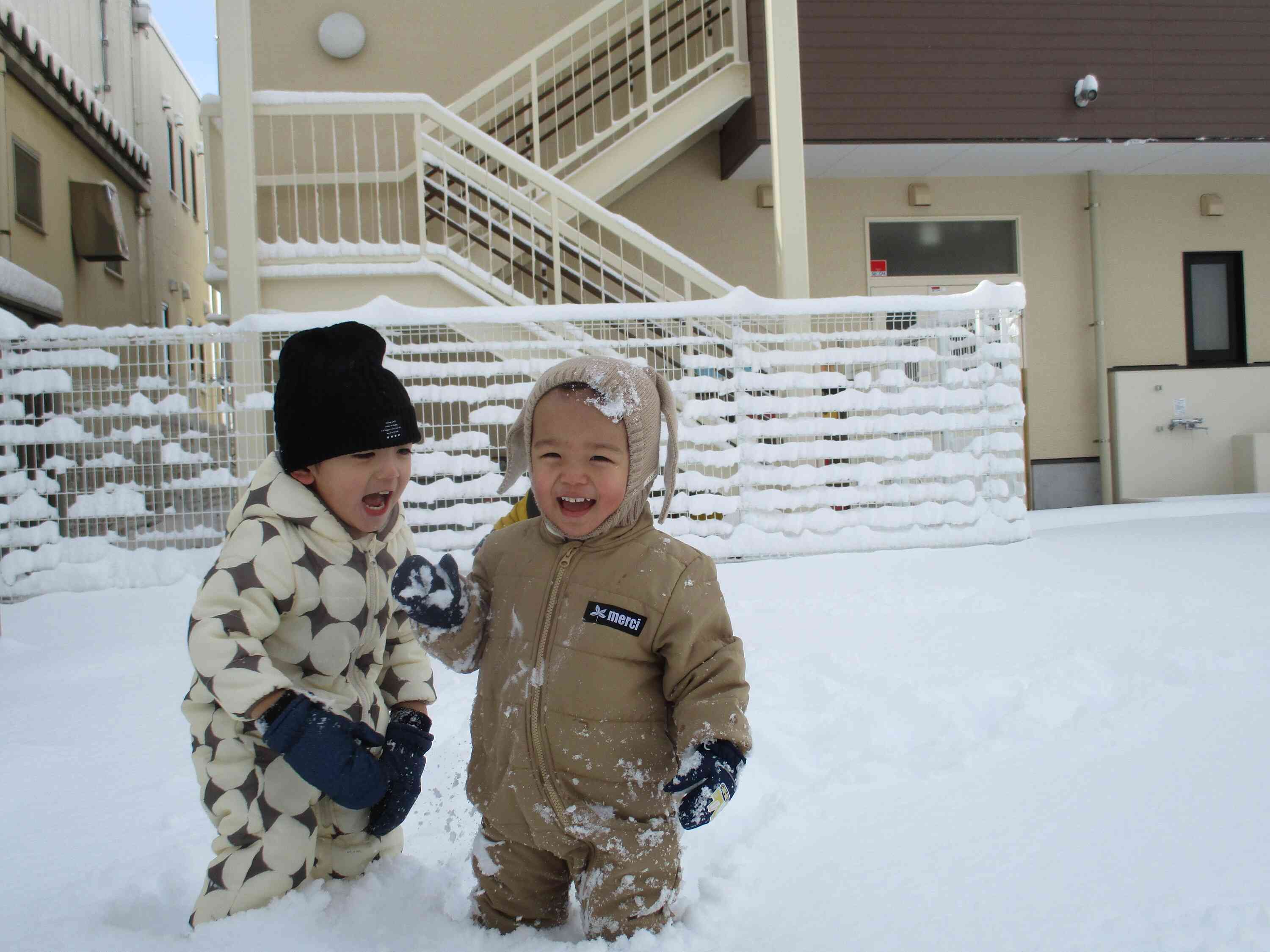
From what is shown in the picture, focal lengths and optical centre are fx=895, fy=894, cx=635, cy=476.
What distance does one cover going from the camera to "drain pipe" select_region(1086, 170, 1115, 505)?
30.0 ft

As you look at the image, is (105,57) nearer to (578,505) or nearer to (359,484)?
(359,484)

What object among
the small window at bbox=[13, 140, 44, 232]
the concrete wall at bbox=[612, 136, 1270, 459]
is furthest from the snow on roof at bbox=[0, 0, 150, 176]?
the concrete wall at bbox=[612, 136, 1270, 459]

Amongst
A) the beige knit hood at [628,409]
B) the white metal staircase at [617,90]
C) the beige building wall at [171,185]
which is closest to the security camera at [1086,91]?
the white metal staircase at [617,90]

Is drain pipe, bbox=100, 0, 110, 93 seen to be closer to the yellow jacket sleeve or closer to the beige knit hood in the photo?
the yellow jacket sleeve

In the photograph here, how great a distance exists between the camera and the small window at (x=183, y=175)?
52.0ft

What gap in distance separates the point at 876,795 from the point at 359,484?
5.00 feet

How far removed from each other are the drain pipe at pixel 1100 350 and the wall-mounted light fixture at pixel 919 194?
5.65ft

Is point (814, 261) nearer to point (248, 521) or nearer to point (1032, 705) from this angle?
point (1032, 705)

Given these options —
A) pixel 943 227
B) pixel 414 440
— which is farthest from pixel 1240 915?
pixel 943 227

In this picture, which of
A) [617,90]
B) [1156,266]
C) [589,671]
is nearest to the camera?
[589,671]

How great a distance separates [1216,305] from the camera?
9.57 metres

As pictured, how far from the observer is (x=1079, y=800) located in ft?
7.06

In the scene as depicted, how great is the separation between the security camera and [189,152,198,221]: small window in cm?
1480

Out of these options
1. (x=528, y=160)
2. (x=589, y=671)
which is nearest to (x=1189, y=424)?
(x=528, y=160)
